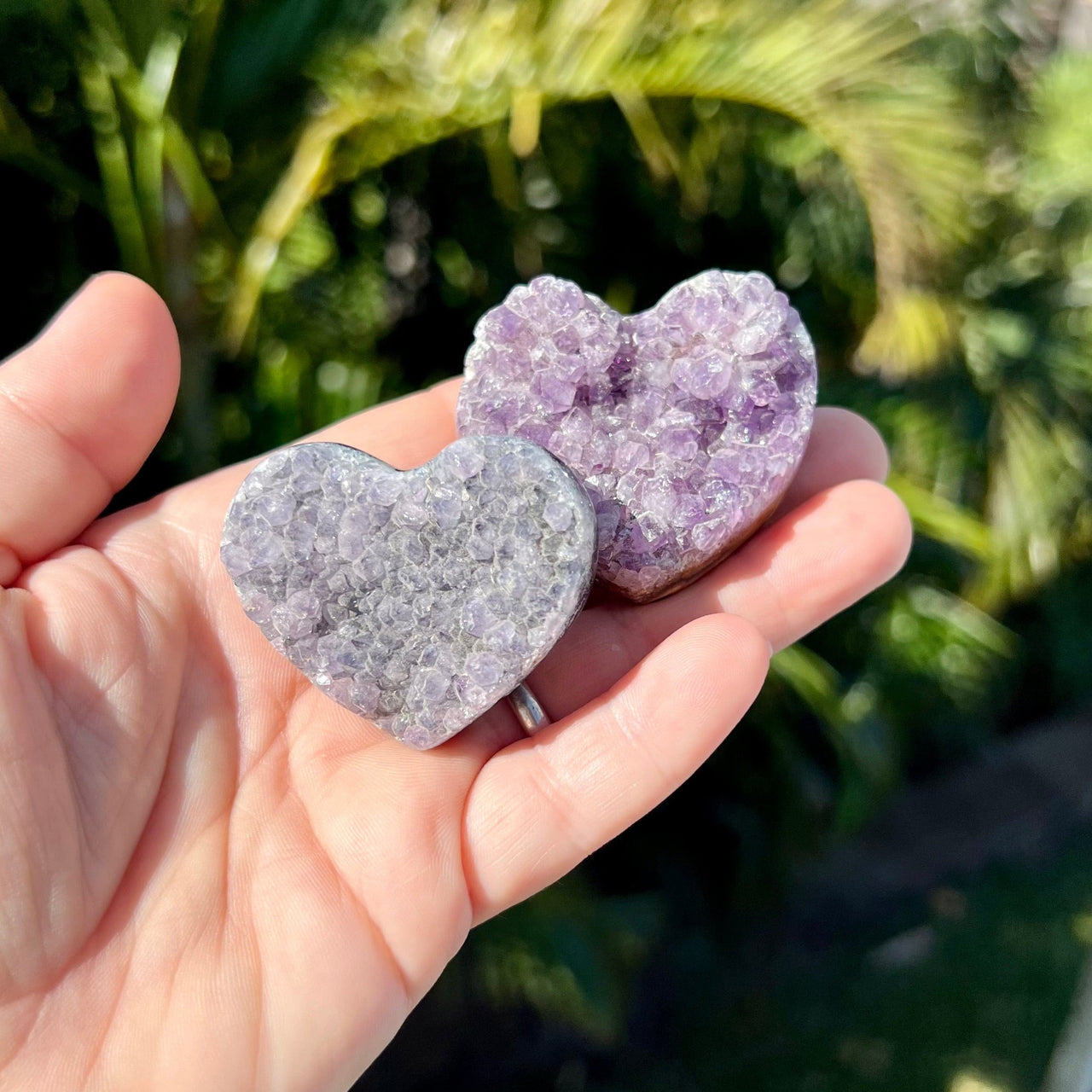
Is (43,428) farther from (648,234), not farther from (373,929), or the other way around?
(648,234)

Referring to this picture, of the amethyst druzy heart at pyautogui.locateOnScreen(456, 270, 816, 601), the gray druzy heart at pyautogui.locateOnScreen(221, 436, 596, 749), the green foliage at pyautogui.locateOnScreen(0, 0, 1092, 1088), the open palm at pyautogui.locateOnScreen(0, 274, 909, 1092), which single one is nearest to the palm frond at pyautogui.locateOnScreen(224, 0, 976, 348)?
the green foliage at pyautogui.locateOnScreen(0, 0, 1092, 1088)

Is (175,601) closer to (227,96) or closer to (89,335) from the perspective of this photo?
(89,335)

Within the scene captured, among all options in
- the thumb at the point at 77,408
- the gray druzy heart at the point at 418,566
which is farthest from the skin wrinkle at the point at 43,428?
the gray druzy heart at the point at 418,566

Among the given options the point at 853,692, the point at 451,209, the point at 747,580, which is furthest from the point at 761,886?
the point at 451,209

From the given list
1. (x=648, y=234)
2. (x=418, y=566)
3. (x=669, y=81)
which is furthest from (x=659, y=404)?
(x=648, y=234)

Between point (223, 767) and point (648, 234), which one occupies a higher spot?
point (223, 767)

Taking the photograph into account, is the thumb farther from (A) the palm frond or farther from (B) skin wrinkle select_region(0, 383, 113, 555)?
(A) the palm frond

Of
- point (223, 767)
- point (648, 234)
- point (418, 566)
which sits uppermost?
point (418, 566)

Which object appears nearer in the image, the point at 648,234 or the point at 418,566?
the point at 418,566
